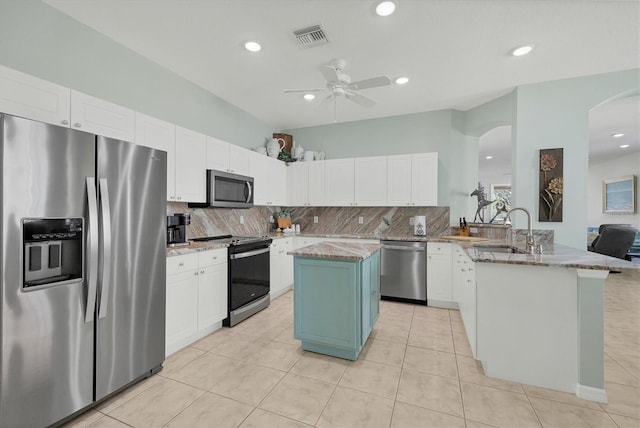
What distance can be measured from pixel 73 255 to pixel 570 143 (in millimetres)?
4850

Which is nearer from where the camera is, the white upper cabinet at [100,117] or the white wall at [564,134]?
the white upper cabinet at [100,117]

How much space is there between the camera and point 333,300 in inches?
94.0

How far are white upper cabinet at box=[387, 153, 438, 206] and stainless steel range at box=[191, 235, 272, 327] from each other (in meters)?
→ 2.05

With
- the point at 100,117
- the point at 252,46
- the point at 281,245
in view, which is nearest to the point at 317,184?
the point at 281,245

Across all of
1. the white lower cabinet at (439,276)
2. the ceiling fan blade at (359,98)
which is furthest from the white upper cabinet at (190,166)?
the white lower cabinet at (439,276)

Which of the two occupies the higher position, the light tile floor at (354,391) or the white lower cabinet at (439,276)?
the white lower cabinet at (439,276)

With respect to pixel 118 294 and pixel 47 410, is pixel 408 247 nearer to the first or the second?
pixel 118 294

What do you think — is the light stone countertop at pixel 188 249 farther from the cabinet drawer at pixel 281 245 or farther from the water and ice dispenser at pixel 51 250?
the cabinet drawer at pixel 281 245

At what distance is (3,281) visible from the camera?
1384 mm

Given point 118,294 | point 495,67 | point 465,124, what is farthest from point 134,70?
point 465,124

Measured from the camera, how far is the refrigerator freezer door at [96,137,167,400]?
1787mm

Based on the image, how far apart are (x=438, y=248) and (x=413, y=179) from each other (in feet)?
3.53

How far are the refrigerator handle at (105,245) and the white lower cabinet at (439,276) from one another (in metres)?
3.50

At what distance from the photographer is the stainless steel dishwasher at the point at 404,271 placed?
380cm
